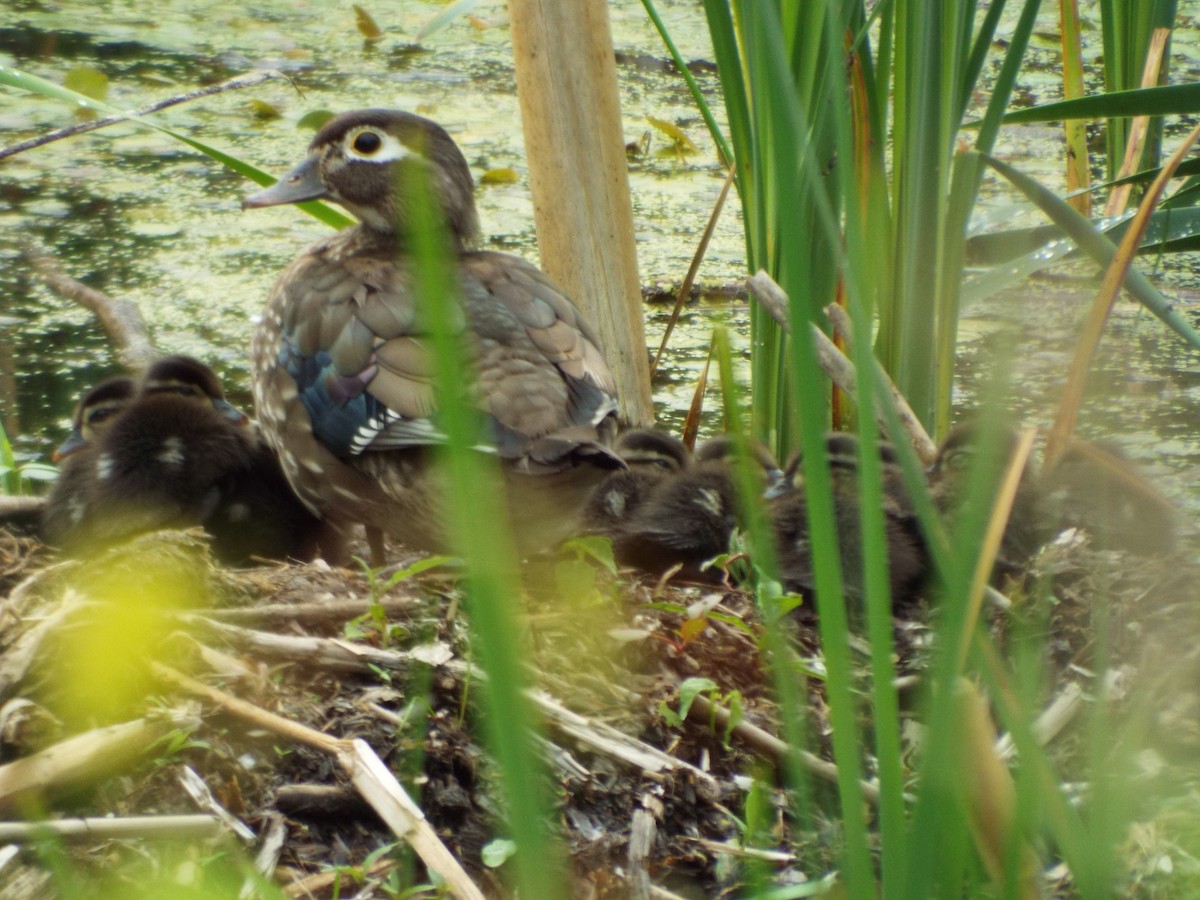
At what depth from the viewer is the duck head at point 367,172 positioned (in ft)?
11.4

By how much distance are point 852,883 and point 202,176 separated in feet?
19.1

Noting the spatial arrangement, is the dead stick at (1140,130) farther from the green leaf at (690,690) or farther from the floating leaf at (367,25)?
the floating leaf at (367,25)

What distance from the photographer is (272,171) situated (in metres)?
6.03

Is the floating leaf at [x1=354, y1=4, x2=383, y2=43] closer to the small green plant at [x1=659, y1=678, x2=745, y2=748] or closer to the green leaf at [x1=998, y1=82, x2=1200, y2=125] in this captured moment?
the green leaf at [x1=998, y1=82, x2=1200, y2=125]

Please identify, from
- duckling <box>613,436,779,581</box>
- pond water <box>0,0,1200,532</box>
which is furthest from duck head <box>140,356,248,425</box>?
→ duckling <box>613,436,779,581</box>

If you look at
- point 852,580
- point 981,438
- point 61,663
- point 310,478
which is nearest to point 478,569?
point 981,438

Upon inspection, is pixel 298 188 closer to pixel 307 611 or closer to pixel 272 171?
pixel 307 611

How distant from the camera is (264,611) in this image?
2412 mm

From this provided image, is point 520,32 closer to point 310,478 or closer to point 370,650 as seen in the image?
point 310,478

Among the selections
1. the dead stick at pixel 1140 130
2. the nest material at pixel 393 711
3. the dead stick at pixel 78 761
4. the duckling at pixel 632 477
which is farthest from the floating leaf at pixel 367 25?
the dead stick at pixel 78 761

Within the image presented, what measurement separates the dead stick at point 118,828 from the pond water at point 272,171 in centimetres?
196

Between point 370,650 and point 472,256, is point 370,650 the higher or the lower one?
the lower one

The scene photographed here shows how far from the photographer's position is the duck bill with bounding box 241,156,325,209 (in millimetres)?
3520

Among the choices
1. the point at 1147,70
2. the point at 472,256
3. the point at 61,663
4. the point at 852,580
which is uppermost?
the point at 1147,70
